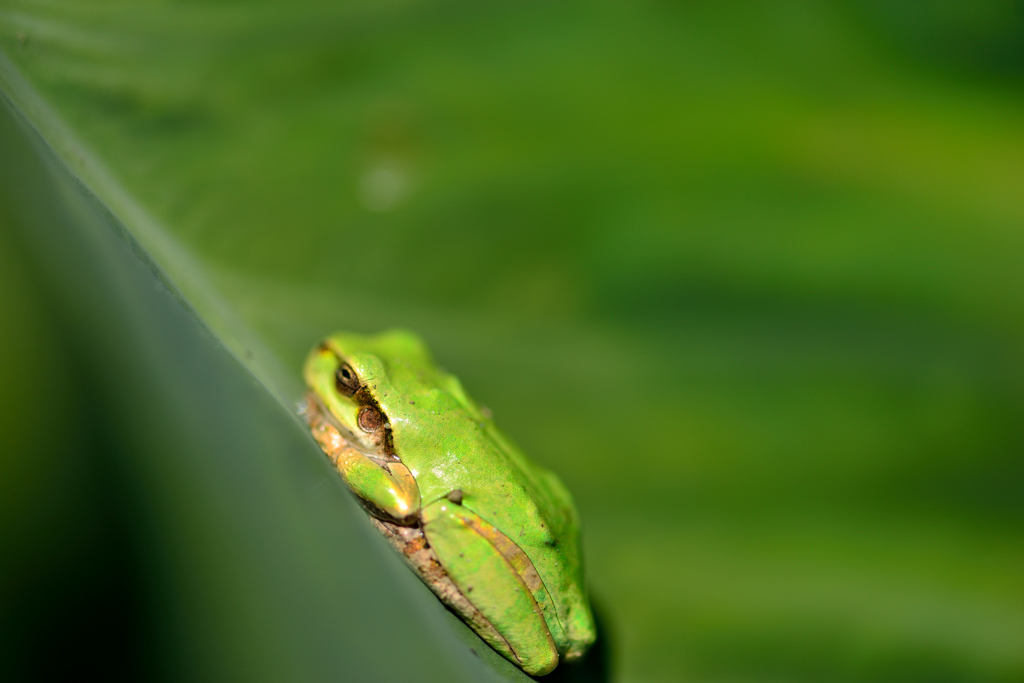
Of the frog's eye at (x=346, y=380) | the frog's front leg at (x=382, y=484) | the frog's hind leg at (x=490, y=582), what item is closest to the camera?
the frog's hind leg at (x=490, y=582)

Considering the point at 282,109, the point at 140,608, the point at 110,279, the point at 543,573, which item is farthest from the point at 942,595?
the point at 282,109

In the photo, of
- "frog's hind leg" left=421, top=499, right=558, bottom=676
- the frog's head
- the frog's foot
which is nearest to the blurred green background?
the frog's head

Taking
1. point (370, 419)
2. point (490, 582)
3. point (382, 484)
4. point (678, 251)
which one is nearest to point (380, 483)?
point (382, 484)

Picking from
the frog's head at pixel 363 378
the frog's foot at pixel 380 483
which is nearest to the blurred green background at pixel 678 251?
the frog's head at pixel 363 378

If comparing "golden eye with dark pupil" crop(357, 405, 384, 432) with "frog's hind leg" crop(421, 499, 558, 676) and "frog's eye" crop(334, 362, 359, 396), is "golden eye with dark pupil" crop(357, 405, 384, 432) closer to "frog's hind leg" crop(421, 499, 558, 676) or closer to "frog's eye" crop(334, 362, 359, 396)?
"frog's eye" crop(334, 362, 359, 396)

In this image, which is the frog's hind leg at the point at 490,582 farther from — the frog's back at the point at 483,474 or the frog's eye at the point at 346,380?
the frog's eye at the point at 346,380
